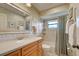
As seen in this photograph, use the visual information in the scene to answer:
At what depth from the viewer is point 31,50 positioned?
42.2 inches

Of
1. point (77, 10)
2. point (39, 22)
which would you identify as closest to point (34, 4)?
point (39, 22)

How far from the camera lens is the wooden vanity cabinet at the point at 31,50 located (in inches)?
36.0

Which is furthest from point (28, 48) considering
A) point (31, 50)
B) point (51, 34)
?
point (51, 34)

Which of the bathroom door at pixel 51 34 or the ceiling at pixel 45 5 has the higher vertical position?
the ceiling at pixel 45 5

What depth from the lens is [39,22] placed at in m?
1.13

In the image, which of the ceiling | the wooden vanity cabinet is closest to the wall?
the ceiling

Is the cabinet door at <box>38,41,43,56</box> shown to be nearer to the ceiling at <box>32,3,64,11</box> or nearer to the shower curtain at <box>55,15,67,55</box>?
the shower curtain at <box>55,15,67,55</box>

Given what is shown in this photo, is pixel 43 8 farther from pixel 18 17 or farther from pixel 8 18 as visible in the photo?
pixel 8 18

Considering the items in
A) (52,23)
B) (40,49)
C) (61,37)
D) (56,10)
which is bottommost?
(40,49)

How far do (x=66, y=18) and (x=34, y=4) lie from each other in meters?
0.41

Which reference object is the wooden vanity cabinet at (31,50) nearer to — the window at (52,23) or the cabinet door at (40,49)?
the cabinet door at (40,49)

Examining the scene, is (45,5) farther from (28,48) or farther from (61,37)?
(28,48)

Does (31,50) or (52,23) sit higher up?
(52,23)

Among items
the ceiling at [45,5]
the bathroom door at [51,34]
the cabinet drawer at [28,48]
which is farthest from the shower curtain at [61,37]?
the cabinet drawer at [28,48]
